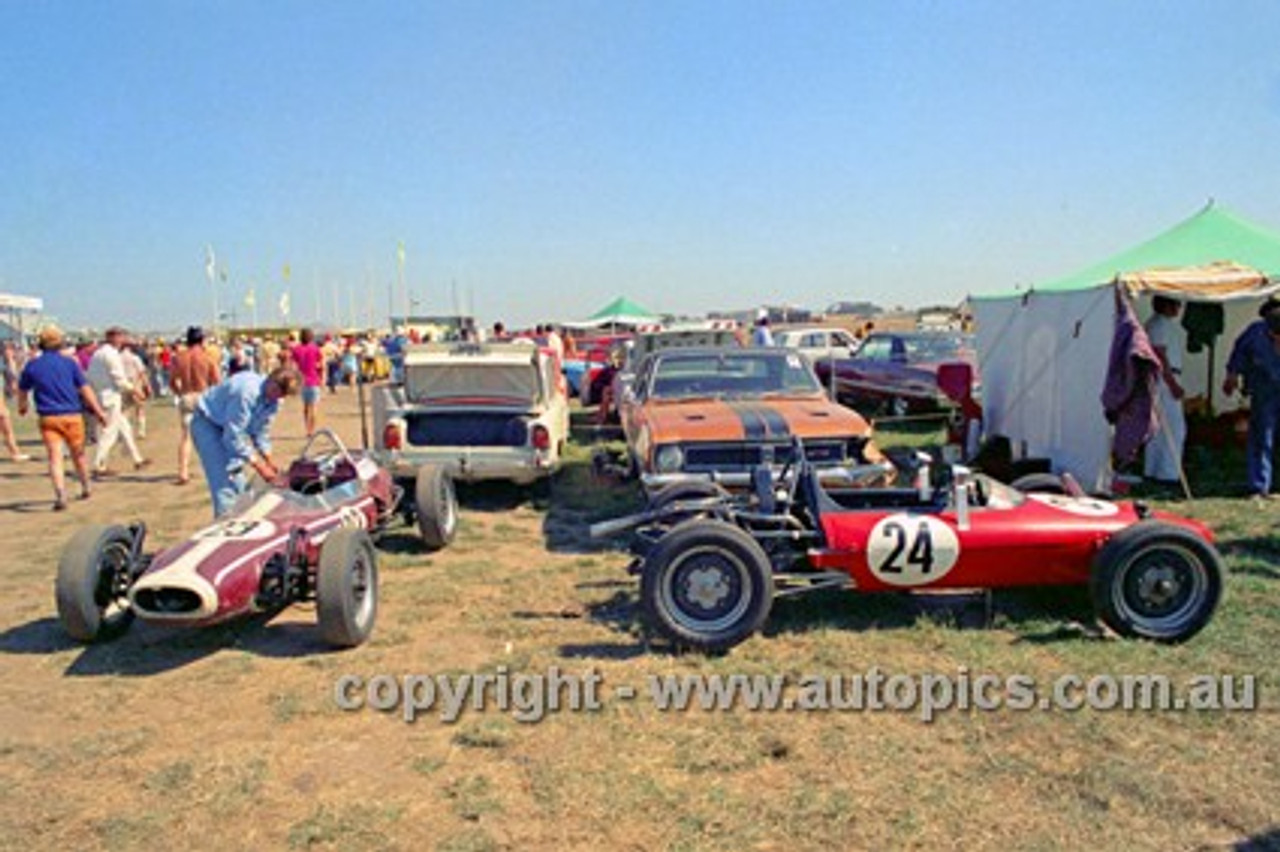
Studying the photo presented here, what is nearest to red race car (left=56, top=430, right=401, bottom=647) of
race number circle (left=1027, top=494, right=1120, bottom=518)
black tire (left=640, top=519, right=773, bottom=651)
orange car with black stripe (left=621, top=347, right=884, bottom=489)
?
black tire (left=640, top=519, right=773, bottom=651)

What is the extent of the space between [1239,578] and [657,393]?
471 centimetres

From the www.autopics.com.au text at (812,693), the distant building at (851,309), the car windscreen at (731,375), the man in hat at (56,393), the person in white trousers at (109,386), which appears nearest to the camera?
the www.autopics.com.au text at (812,693)

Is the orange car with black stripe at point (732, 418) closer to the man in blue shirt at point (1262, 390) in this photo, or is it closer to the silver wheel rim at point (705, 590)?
the silver wheel rim at point (705, 590)

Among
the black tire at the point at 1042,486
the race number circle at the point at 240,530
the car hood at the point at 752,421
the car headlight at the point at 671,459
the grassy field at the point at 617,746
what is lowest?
the grassy field at the point at 617,746

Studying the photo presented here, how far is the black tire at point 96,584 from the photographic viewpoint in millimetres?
5277

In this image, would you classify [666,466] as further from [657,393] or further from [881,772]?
[881,772]

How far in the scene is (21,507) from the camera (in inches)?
399

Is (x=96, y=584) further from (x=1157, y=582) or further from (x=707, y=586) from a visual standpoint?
(x=1157, y=582)

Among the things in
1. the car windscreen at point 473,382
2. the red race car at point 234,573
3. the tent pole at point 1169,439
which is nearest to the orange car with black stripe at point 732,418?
the car windscreen at point 473,382

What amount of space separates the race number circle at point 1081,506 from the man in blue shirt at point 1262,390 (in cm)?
426

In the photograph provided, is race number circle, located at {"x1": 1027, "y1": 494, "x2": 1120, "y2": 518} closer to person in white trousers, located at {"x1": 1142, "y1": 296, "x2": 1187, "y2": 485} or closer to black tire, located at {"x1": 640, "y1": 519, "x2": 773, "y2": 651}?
black tire, located at {"x1": 640, "y1": 519, "x2": 773, "y2": 651}

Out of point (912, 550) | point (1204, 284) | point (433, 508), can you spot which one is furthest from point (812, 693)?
point (1204, 284)

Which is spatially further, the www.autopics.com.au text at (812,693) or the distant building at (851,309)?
the distant building at (851,309)

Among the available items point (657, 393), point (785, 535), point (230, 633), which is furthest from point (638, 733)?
point (657, 393)
